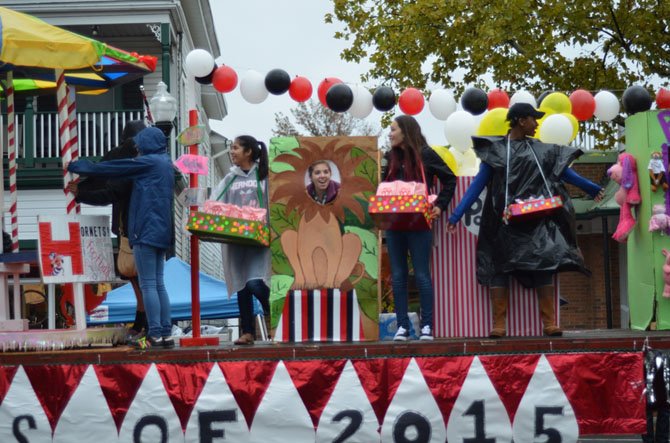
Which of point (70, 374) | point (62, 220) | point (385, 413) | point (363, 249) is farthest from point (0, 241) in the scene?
point (385, 413)

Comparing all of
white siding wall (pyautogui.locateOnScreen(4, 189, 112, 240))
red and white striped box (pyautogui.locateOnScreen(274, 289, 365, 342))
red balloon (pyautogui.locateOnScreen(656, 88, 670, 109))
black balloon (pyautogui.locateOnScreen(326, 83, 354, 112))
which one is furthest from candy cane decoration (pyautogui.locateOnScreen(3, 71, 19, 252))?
white siding wall (pyautogui.locateOnScreen(4, 189, 112, 240))

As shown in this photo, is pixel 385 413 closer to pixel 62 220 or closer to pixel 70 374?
pixel 70 374

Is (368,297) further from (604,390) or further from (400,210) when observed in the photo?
(604,390)

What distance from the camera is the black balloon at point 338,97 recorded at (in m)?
10.2

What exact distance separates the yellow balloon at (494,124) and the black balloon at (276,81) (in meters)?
1.93

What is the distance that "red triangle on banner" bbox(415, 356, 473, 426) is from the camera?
788 cm

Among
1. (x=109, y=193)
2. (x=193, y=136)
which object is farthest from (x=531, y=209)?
(x=109, y=193)

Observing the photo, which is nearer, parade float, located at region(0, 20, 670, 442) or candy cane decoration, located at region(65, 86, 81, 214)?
parade float, located at region(0, 20, 670, 442)

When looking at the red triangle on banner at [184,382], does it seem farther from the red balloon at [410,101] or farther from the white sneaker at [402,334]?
the red balloon at [410,101]

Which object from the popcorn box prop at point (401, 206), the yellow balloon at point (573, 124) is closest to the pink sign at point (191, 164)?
the popcorn box prop at point (401, 206)

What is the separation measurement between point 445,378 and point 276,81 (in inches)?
137

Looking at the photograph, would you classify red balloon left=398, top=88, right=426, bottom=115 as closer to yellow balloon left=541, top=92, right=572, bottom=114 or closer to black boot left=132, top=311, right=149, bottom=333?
yellow balloon left=541, top=92, right=572, bottom=114

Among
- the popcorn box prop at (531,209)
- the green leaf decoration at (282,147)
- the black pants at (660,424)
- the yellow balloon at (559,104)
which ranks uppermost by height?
the yellow balloon at (559,104)

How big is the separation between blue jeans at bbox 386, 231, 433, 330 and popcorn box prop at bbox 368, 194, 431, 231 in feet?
0.73
